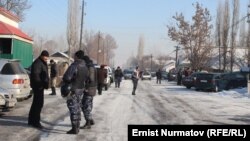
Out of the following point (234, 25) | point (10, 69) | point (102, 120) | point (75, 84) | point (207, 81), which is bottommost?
point (102, 120)

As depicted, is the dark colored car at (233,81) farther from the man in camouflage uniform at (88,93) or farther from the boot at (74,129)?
the boot at (74,129)

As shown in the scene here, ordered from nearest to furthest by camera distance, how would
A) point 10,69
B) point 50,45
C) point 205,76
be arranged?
point 10,69 → point 205,76 → point 50,45

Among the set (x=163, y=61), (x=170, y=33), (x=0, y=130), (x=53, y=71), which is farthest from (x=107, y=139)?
(x=163, y=61)

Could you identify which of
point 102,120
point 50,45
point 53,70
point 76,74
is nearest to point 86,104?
point 76,74

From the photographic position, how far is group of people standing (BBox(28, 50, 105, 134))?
11641mm

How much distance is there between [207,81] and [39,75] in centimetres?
2458

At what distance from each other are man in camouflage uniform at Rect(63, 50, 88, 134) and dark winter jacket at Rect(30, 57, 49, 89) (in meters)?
1.35

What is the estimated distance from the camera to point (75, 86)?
11672 mm

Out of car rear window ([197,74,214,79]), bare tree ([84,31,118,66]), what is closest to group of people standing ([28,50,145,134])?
car rear window ([197,74,214,79])

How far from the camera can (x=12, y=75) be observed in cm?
1691

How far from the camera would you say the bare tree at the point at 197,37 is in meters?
62.3

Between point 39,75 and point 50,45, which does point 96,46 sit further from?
point 39,75

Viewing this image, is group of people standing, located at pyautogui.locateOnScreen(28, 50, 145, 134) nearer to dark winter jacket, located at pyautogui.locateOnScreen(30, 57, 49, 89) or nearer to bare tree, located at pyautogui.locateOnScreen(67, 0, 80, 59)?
dark winter jacket, located at pyautogui.locateOnScreen(30, 57, 49, 89)

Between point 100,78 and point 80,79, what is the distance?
15.1 metres
